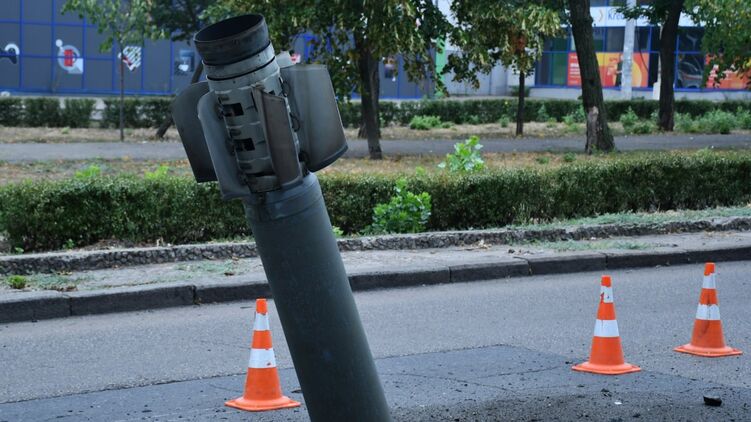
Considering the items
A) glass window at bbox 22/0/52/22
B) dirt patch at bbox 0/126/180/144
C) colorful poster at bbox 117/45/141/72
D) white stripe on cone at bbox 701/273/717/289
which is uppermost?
glass window at bbox 22/0/52/22

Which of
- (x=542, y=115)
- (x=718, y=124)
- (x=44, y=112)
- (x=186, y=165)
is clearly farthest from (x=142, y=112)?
(x=718, y=124)

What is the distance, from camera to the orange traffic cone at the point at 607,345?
678 centimetres

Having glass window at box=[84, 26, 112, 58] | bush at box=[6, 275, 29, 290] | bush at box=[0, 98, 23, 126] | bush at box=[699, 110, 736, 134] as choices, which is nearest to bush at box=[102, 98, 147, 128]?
bush at box=[0, 98, 23, 126]

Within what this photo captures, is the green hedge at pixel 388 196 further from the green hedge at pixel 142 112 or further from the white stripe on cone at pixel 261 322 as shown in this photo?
the green hedge at pixel 142 112

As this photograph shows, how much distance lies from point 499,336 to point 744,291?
128 inches

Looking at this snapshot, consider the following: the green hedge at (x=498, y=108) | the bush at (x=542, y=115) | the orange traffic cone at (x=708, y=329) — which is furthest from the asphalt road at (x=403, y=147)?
the orange traffic cone at (x=708, y=329)

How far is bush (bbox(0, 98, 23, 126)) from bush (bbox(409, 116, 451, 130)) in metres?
12.2

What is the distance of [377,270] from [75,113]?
24.8m

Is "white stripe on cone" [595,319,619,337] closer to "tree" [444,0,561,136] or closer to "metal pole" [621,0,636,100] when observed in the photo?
"tree" [444,0,561,136]

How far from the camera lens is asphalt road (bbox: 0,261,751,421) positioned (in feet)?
19.7

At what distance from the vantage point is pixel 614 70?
183 feet

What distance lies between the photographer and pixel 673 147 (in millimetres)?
26453

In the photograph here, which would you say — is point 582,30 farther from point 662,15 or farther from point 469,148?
point 662,15

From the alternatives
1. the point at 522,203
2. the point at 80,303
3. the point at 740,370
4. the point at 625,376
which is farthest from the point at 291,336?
the point at 522,203
